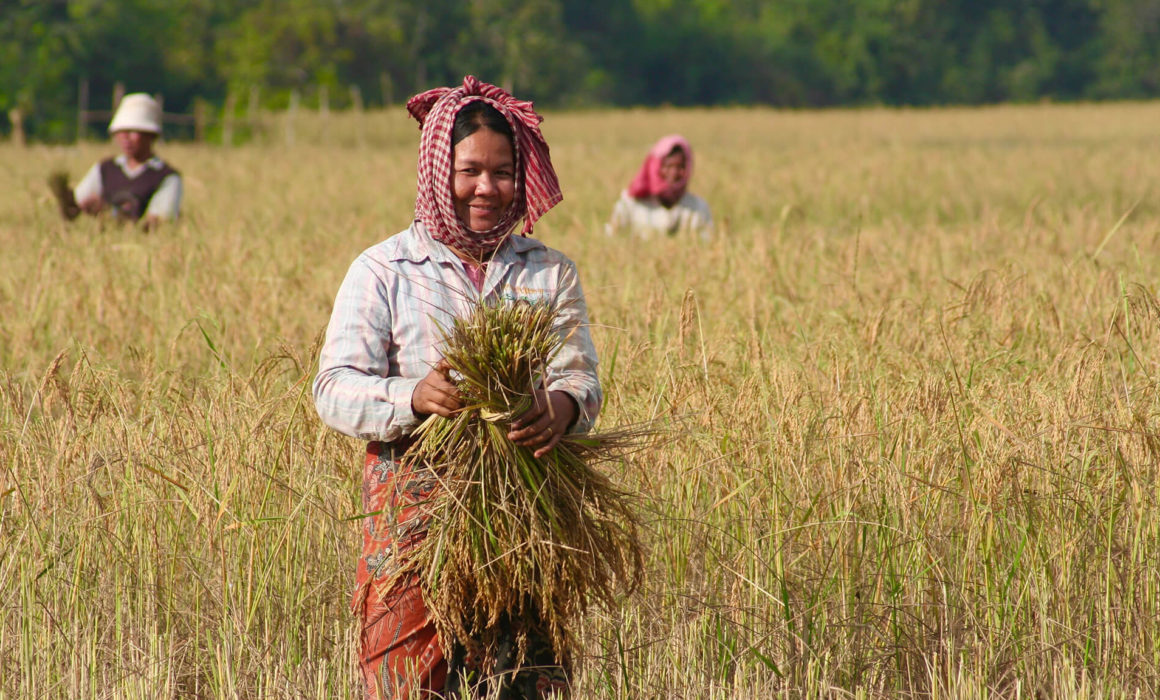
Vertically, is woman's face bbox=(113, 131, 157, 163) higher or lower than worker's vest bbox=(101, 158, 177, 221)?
higher

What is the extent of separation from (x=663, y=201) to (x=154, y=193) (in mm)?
2862

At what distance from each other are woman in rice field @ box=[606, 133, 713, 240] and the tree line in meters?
20.0

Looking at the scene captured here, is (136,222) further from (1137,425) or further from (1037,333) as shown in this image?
(1137,425)

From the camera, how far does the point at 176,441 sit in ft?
10.4

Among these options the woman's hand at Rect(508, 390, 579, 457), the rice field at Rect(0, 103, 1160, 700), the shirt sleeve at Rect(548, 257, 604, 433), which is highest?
the shirt sleeve at Rect(548, 257, 604, 433)

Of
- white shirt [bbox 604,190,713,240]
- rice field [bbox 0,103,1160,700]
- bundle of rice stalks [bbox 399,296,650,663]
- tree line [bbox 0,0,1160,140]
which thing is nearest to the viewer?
bundle of rice stalks [bbox 399,296,650,663]

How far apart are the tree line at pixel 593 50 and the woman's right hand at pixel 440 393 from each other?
83.3ft

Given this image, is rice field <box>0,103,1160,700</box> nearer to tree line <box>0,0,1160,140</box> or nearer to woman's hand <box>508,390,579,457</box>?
woman's hand <box>508,390,579,457</box>

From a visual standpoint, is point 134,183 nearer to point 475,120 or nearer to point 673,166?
point 673,166

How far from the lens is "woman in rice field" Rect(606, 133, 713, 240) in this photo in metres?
7.38

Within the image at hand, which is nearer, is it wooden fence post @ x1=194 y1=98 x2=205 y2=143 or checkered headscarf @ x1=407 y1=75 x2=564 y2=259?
checkered headscarf @ x1=407 y1=75 x2=564 y2=259

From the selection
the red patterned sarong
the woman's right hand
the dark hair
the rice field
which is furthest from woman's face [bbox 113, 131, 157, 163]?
the woman's right hand

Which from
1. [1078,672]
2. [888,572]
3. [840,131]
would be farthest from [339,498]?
[840,131]

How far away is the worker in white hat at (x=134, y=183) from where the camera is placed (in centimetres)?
656
